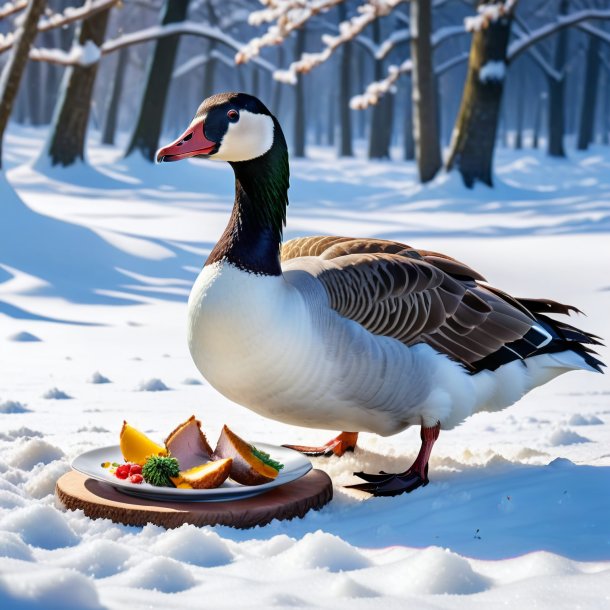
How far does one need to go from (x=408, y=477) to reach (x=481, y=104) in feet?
52.0

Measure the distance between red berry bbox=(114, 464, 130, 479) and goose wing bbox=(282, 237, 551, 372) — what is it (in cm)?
112

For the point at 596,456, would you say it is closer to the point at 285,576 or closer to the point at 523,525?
the point at 523,525

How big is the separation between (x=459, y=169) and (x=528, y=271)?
340 inches

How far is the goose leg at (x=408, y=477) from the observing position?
4.75 meters

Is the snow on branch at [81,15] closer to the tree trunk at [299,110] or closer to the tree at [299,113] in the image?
the tree trunk at [299,110]

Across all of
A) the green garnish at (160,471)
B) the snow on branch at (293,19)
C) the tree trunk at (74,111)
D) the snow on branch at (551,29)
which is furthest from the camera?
the snow on branch at (551,29)

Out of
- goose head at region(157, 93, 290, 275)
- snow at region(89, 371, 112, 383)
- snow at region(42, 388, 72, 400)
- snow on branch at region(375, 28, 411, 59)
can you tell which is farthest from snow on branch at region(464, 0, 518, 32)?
goose head at region(157, 93, 290, 275)

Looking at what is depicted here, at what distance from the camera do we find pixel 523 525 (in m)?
4.20

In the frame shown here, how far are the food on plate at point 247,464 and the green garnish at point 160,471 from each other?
249 millimetres

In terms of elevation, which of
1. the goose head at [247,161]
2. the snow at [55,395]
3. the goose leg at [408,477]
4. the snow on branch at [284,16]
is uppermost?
the snow on branch at [284,16]

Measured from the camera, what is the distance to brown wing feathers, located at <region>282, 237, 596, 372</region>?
183 inches

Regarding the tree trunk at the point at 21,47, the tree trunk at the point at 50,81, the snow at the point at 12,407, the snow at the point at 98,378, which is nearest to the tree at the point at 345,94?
the tree trunk at the point at 50,81

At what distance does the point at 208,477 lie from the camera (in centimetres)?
435

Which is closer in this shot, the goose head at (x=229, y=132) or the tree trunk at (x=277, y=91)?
the goose head at (x=229, y=132)
